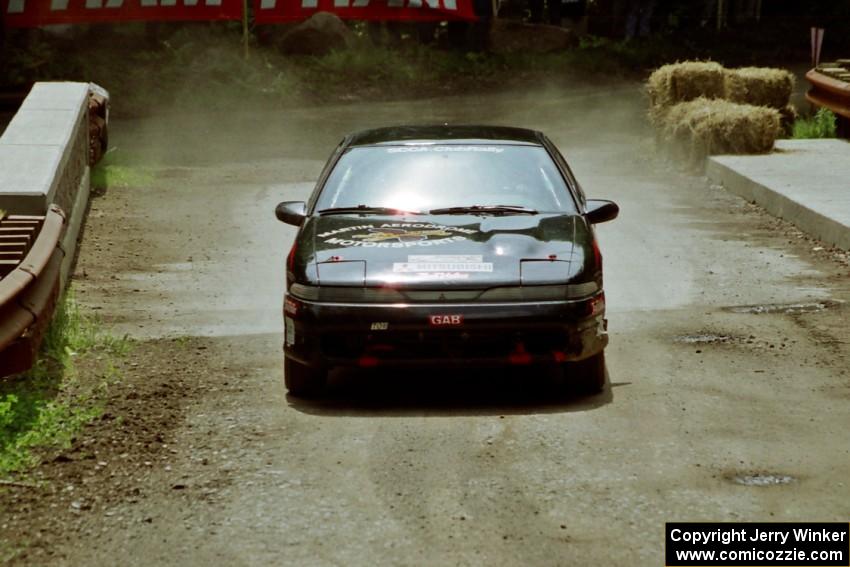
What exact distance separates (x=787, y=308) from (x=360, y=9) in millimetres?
17868

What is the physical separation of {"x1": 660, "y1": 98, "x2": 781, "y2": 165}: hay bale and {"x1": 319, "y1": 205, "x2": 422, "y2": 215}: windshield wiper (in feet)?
32.5

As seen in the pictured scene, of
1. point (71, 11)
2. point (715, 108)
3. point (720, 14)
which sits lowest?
point (715, 108)

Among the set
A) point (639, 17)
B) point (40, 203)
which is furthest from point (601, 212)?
point (639, 17)

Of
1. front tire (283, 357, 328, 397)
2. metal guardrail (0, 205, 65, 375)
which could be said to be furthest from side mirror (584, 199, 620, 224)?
metal guardrail (0, 205, 65, 375)

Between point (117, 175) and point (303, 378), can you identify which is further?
point (117, 175)

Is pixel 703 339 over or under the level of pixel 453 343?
under

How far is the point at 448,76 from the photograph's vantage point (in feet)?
89.1

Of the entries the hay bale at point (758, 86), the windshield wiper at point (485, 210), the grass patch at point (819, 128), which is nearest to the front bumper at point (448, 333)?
the windshield wiper at point (485, 210)

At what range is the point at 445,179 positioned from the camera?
8.63m

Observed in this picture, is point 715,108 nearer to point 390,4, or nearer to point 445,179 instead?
point 390,4

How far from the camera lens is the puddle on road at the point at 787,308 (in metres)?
9.88

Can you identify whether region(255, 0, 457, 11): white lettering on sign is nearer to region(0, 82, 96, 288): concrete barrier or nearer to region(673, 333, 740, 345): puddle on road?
region(0, 82, 96, 288): concrete barrier

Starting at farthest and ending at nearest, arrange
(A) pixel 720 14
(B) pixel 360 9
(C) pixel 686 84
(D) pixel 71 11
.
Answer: (A) pixel 720 14, (B) pixel 360 9, (D) pixel 71 11, (C) pixel 686 84

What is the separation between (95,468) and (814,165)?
38.3 ft
